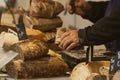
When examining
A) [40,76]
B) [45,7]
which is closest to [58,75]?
[40,76]

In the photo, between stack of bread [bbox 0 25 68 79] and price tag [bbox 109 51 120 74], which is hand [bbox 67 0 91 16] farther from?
price tag [bbox 109 51 120 74]

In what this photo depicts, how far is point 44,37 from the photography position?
2619 millimetres

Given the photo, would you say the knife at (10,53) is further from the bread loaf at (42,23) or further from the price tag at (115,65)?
the bread loaf at (42,23)

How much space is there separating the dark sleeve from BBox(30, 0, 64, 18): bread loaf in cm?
132

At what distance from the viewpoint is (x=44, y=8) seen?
2932 mm

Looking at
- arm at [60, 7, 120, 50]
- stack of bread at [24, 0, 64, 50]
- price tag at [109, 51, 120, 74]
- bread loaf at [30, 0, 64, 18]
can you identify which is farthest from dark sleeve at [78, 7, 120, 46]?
bread loaf at [30, 0, 64, 18]

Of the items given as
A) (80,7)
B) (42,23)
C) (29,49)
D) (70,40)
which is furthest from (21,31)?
(42,23)

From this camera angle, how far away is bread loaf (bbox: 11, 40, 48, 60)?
1.82m

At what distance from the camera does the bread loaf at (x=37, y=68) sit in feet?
5.85

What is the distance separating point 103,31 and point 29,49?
432mm

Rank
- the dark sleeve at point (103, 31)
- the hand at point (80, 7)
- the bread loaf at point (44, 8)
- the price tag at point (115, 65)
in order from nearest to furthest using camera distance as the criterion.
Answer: the price tag at point (115, 65) → the dark sleeve at point (103, 31) → the hand at point (80, 7) → the bread loaf at point (44, 8)

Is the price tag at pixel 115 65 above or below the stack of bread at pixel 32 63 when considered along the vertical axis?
above

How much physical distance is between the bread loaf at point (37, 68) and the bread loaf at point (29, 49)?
0.03 metres

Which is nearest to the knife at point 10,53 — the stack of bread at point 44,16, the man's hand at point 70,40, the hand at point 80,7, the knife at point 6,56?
the knife at point 6,56
